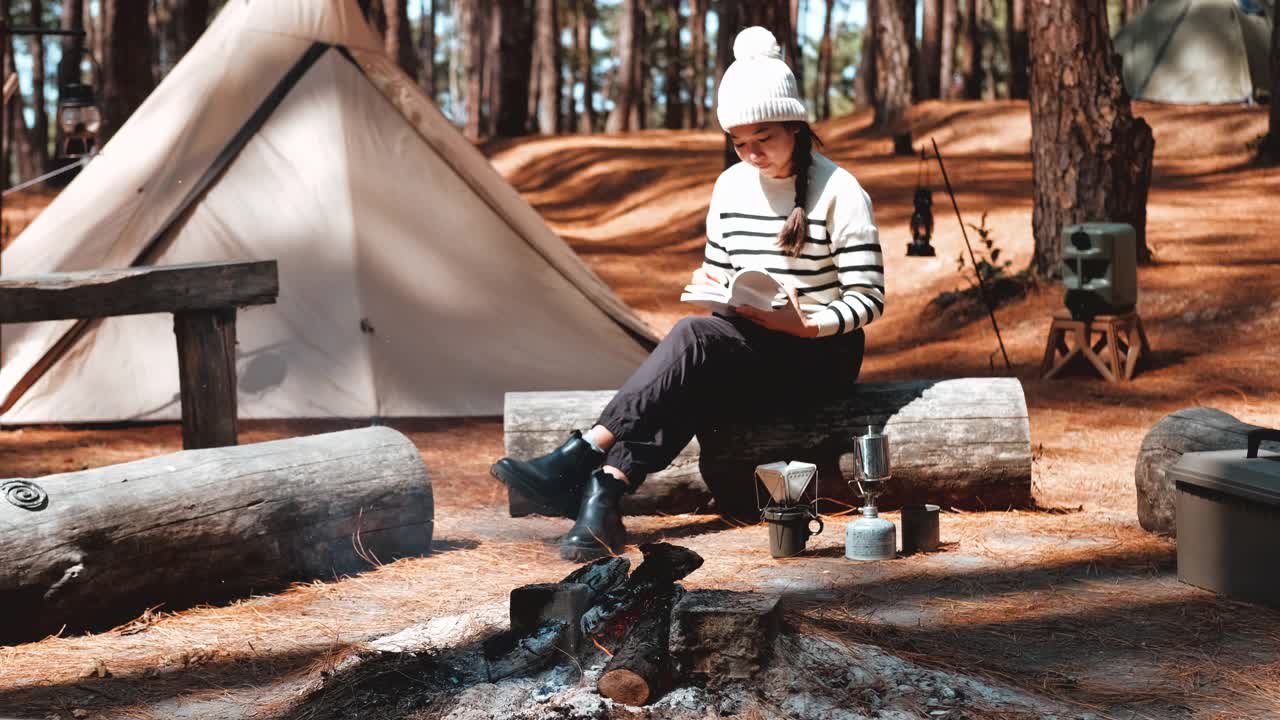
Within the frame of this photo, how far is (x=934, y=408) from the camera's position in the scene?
4887mm

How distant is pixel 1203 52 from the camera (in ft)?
61.6

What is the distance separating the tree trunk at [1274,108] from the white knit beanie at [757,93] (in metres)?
9.65

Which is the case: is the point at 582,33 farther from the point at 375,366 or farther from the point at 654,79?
the point at 375,366

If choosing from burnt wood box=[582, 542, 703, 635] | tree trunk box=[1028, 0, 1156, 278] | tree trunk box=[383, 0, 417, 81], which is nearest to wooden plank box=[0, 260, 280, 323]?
burnt wood box=[582, 542, 703, 635]

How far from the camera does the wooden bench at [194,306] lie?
5.16 meters

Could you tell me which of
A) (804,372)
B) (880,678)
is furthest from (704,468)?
(880,678)

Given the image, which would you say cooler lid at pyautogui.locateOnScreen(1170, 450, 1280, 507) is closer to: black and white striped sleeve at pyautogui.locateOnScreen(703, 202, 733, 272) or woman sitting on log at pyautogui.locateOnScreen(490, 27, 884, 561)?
woman sitting on log at pyautogui.locateOnScreen(490, 27, 884, 561)

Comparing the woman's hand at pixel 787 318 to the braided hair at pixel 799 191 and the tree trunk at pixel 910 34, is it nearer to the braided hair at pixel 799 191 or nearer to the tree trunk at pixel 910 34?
the braided hair at pixel 799 191

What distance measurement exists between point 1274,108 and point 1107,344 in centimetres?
681

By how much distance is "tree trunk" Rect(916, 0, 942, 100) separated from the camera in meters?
23.0

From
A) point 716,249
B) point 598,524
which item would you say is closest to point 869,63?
point 716,249

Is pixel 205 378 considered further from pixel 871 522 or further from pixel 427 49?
pixel 427 49

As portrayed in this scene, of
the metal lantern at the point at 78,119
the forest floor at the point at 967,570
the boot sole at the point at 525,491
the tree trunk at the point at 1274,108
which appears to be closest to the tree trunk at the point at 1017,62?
the tree trunk at the point at 1274,108

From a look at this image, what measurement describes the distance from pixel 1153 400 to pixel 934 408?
2.96 m
